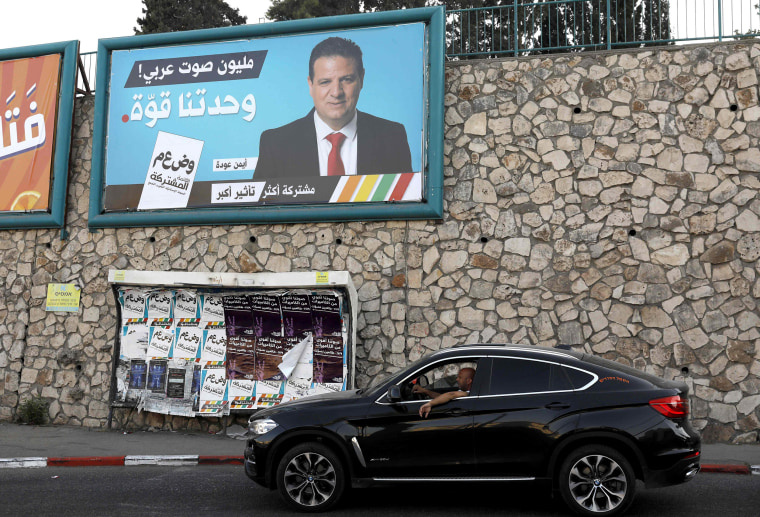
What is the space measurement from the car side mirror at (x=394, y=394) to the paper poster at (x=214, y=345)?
18.9 ft

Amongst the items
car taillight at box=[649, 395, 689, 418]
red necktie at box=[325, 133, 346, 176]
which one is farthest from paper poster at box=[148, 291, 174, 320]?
car taillight at box=[649, 395, 689, 418]

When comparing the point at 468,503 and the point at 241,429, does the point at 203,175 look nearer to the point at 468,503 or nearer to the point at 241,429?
the point at 241,429

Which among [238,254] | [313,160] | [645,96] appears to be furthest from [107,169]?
[645,96]

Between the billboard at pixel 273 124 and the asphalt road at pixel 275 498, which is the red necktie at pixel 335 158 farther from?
the asphalt road at pixel 275 498

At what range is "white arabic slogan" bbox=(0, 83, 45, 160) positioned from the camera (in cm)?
1457

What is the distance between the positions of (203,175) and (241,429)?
458 cm

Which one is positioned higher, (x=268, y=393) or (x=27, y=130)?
(x=27, y=130)

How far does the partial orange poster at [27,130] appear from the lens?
569 inches

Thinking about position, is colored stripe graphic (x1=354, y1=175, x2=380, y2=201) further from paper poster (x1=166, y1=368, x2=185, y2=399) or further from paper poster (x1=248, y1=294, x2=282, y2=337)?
paper poster (x1=166, y1=368, x2=185, y2=399)

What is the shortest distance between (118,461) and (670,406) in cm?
744

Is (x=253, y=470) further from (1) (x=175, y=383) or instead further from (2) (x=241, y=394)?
(1) (x=175, y=383)

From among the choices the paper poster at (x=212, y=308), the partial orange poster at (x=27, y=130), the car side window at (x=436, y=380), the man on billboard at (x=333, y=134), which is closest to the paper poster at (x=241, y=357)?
the paper poster at (x=212, y=308)

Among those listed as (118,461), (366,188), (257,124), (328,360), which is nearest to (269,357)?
(328,360)

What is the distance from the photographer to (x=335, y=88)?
1323cm
